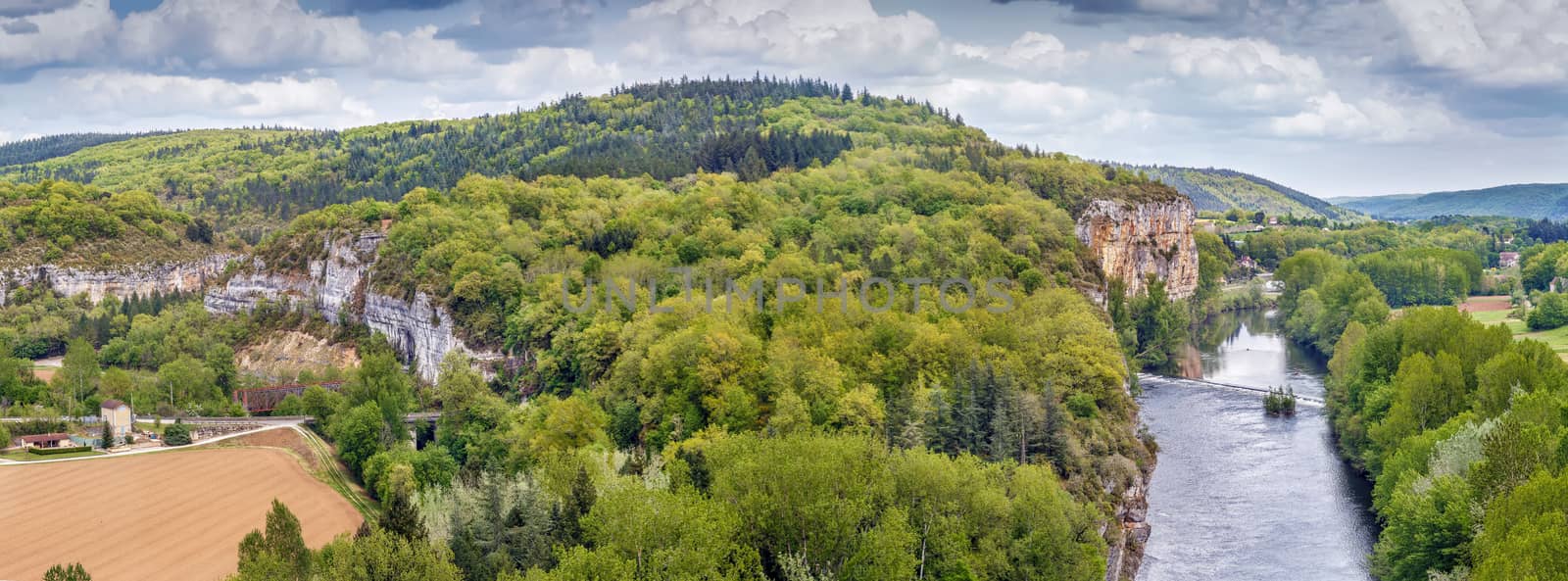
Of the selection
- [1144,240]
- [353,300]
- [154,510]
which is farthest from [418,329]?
[1144,240]

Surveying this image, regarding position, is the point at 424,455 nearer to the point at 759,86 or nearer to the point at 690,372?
the point at 690,372

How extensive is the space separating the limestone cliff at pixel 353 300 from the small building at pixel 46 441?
24.2m

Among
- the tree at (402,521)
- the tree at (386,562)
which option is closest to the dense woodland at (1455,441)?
the tree at (386,562)

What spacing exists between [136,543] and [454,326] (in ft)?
113

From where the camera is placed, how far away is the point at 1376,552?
50531 mm

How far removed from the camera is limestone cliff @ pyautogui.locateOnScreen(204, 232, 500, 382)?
92.2 meters

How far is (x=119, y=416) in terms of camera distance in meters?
79.1

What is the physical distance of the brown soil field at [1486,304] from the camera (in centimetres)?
13134

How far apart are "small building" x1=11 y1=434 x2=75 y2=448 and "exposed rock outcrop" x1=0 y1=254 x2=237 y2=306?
7022 cm

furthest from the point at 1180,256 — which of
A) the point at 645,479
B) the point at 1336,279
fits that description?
the point at 645,479

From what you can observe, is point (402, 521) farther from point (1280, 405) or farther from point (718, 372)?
point (1280, 405)

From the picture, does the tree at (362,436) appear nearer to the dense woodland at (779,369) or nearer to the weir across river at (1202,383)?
the dense woodland at (779,369)

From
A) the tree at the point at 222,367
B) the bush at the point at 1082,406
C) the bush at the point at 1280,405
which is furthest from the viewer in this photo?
the tree at the point at 222,367

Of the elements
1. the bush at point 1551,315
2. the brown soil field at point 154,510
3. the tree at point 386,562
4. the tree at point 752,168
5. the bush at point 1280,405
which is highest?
the tree at point 752,168
